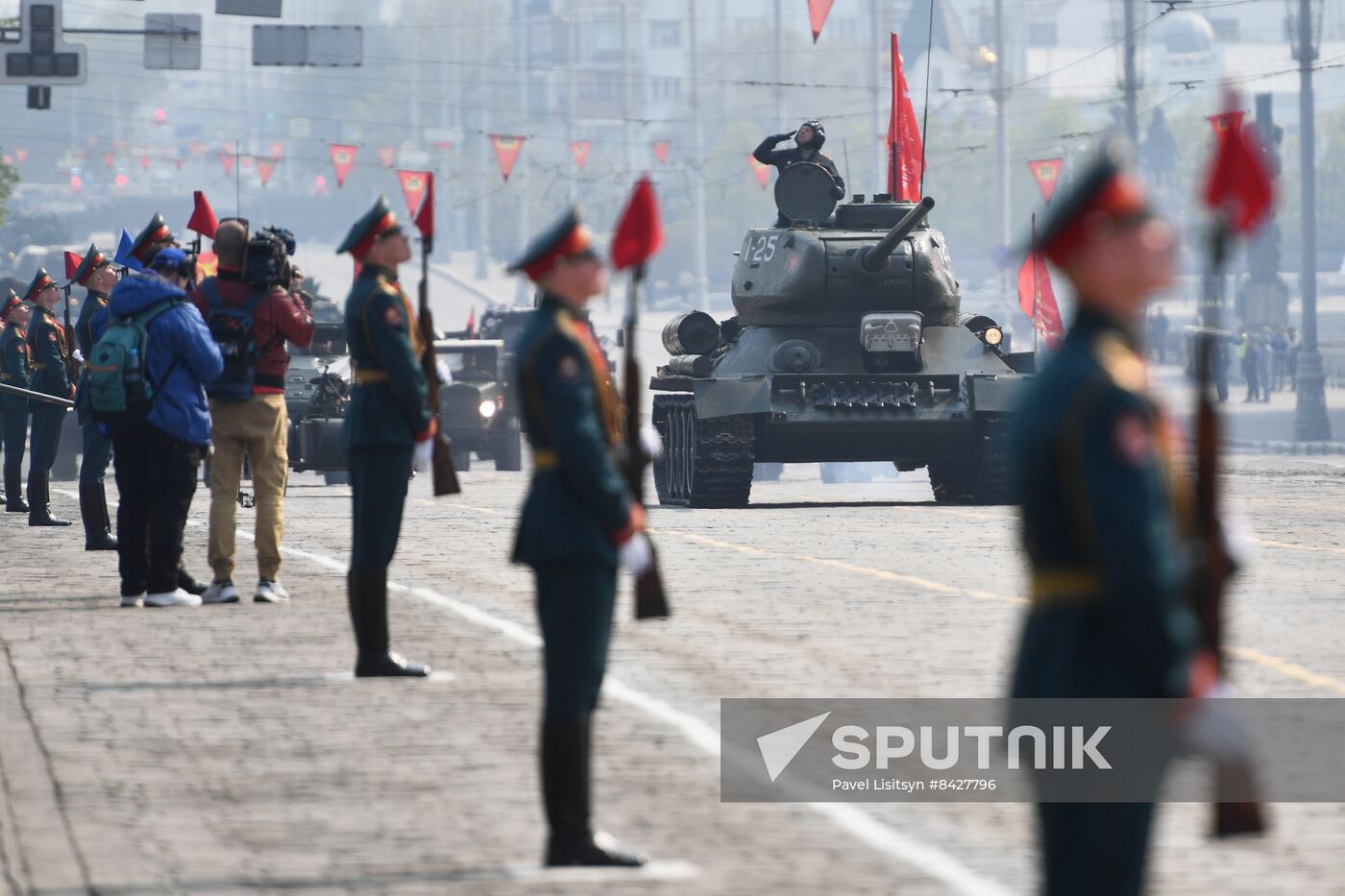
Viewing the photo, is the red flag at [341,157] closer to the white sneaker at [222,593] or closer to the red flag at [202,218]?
the red flag at [202,218]

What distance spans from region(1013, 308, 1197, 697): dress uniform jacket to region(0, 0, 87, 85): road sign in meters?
30.3

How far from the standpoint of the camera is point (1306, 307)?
45.7 metres

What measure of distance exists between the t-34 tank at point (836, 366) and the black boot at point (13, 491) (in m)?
5.66

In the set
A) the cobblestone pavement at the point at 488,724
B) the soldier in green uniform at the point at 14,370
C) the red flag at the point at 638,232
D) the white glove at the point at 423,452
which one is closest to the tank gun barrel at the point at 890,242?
the cobblestone pavement at the point at 488,724

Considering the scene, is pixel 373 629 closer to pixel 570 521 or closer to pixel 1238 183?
pixel 570 521

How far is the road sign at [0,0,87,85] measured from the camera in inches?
1344

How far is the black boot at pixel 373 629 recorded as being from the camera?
1064cm

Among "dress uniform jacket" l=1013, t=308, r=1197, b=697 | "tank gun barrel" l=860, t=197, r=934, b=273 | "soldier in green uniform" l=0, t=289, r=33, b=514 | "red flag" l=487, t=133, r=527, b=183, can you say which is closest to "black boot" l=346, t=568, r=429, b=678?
"dress uniform jacket" l=1013, t=308, r=1197, b=697

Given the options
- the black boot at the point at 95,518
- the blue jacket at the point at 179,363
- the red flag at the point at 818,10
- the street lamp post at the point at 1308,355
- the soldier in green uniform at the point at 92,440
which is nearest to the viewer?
the blue jacket at the point at 179,363

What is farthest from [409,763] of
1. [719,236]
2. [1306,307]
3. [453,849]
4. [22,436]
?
[719,236]

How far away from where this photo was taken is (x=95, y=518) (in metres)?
18.0

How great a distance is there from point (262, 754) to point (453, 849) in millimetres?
1770

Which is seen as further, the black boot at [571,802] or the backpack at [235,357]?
the backpack at [235,357]

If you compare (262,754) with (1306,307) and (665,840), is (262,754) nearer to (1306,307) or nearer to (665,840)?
(665,840)
